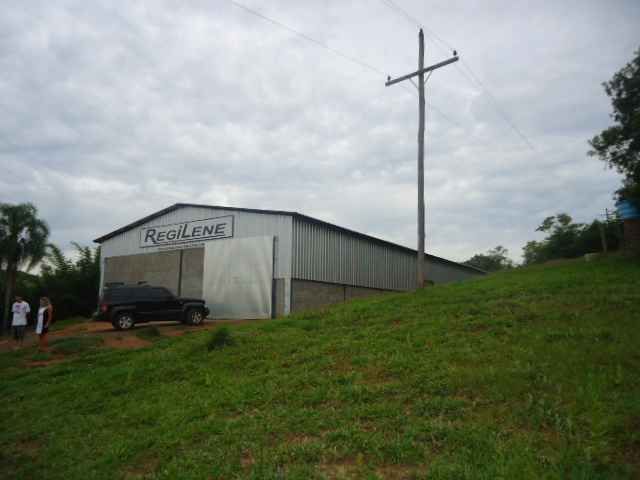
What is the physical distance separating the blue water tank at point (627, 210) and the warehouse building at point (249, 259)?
11.9 meters

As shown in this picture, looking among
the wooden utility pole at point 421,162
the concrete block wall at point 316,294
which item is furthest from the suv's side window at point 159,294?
the wooden utility pole at point 421,162

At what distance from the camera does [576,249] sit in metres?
42.8

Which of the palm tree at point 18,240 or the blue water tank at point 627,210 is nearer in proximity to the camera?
the blue water tank at point 627,210

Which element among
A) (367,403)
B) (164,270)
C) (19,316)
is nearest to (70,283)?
(164,270)

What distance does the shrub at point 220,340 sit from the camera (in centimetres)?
1145

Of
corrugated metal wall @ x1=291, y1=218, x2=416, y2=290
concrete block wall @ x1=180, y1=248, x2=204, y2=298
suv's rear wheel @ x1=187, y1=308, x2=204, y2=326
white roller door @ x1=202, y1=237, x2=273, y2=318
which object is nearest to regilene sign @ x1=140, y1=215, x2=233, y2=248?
white roller door @ x1=202, y1=237, x2=273, y2=318

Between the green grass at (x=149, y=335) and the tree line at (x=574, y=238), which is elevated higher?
the tree line at (x=574, y=238)

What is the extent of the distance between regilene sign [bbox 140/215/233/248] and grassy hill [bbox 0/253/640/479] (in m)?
12.8

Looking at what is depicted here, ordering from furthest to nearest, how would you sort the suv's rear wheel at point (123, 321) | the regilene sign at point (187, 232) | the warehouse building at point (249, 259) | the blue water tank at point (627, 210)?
1. the regilene sign at point (187, 232)
2. the blue water tank at point (627, 210)
3. the warehouse building at point (249, 259)
4. the suv's rear wheel at point (123, 321)

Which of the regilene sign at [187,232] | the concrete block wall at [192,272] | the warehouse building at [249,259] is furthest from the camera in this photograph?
the concrete block wall at [192,272]

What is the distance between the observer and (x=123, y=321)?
62.7ft

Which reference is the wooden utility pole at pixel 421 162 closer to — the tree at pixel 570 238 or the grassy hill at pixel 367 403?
the grassy hill at pixel 367 403

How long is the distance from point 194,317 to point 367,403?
49.8 ft

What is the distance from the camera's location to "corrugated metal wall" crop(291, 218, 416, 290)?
884 inches
